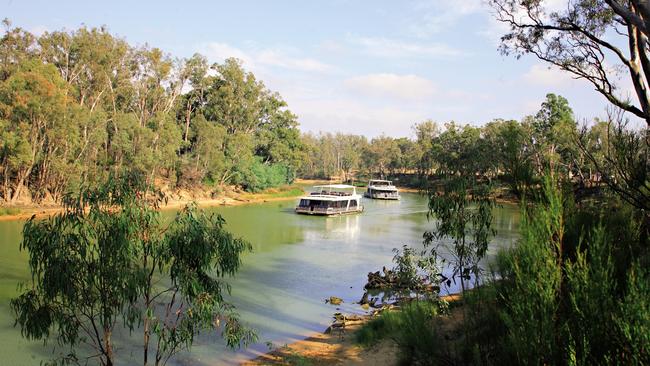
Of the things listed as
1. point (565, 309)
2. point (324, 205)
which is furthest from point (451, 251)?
point (324, 205)

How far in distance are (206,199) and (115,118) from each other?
10.2m

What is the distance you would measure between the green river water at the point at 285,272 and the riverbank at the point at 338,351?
0.57m

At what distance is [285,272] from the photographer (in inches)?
674

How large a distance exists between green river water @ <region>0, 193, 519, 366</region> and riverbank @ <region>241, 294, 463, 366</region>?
0.57 meters

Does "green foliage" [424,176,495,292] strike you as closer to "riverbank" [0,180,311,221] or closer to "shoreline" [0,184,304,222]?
"riverbank" [0,180,311,221]

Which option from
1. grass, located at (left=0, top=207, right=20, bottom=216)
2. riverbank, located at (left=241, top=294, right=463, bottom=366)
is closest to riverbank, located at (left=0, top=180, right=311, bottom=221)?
grass, located at (left=0, top=207, right=20, bottom=216)

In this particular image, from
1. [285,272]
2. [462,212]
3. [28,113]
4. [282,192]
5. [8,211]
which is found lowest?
[285,272]

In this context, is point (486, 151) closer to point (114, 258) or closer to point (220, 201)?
point (114, 258)

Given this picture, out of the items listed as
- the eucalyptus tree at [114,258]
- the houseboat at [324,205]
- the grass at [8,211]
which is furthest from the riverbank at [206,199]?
the eucalyptus tree at [114,258]

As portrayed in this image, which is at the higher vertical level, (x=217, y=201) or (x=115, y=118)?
(x=115, y=118)

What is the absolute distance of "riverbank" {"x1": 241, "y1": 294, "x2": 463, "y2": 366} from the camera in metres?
8.96

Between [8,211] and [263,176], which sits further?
[263,176]

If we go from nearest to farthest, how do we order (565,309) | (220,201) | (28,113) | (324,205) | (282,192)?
(565,309) < (28,113) < (324,205) < (220,201) < (282,192)

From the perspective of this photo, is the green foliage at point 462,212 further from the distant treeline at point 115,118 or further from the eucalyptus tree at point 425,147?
the eucalyptus tree at point 425,147
